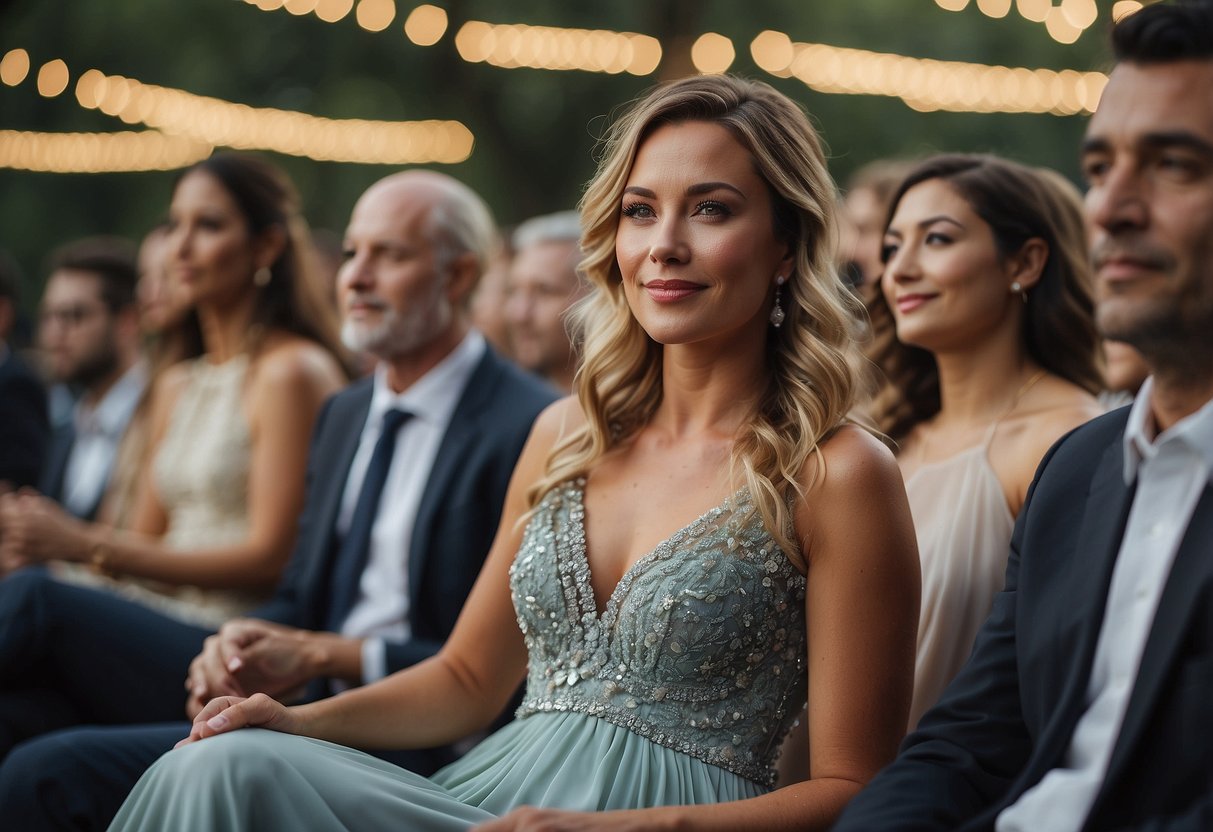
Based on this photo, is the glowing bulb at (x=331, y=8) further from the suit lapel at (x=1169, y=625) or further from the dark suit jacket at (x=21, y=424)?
the suit lapel at (x=1169, y=625)

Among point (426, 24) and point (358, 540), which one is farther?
point (426, 24)

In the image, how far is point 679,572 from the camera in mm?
2775

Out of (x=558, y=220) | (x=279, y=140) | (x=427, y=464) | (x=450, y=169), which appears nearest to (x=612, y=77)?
(x=450, y=169)

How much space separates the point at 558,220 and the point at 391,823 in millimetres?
4467

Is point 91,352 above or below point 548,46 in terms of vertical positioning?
below

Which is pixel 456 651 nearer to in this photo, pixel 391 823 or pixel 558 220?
pixel 391 823

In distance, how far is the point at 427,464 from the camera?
4.45m

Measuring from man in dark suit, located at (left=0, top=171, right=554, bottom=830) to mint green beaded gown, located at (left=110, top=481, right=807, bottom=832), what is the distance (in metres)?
0.82

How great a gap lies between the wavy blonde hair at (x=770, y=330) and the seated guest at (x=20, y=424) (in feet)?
13.9

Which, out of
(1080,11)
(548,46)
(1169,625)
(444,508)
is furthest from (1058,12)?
(1169,625)

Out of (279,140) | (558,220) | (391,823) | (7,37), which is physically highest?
(7,37)

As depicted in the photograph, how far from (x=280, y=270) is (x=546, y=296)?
1.39 meters

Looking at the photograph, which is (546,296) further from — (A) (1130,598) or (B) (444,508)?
(A) (1130,598)

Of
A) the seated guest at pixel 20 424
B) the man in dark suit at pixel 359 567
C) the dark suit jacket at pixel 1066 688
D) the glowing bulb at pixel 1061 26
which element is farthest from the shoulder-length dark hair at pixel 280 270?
the glowing bulb at pixel 1061 26
